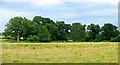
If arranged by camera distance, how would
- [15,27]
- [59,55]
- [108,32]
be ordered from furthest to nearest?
[108,32] → [15,27] → [59,55]

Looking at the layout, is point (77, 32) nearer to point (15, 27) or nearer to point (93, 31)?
point (93, 31)

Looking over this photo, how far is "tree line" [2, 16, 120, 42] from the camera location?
30.3 m

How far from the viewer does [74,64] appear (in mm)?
12492

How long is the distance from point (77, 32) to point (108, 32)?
644cm

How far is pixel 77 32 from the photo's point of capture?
31.2 m

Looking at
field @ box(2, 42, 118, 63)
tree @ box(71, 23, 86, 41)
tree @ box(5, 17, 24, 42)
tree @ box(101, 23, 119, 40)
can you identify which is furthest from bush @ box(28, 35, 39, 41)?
tree @ box(101, 23, 119, 40)

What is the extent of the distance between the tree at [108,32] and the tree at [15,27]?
52.3ft

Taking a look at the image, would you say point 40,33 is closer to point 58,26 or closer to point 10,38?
point 58,26

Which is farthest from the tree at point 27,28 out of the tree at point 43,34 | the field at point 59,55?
the field at point 59,55

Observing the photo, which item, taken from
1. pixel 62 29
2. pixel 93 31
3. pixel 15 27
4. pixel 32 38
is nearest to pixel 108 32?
pixel 93 31

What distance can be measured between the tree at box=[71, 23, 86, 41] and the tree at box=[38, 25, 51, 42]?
4974 millimetres

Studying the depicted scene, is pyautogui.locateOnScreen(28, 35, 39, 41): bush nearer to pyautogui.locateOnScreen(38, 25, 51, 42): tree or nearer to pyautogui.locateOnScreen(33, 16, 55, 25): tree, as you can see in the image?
pyautogui.locateOnScreen(38, 25, 51, 42): tree

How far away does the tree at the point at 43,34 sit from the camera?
105 feet

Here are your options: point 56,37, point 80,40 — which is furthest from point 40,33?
point 80,40
